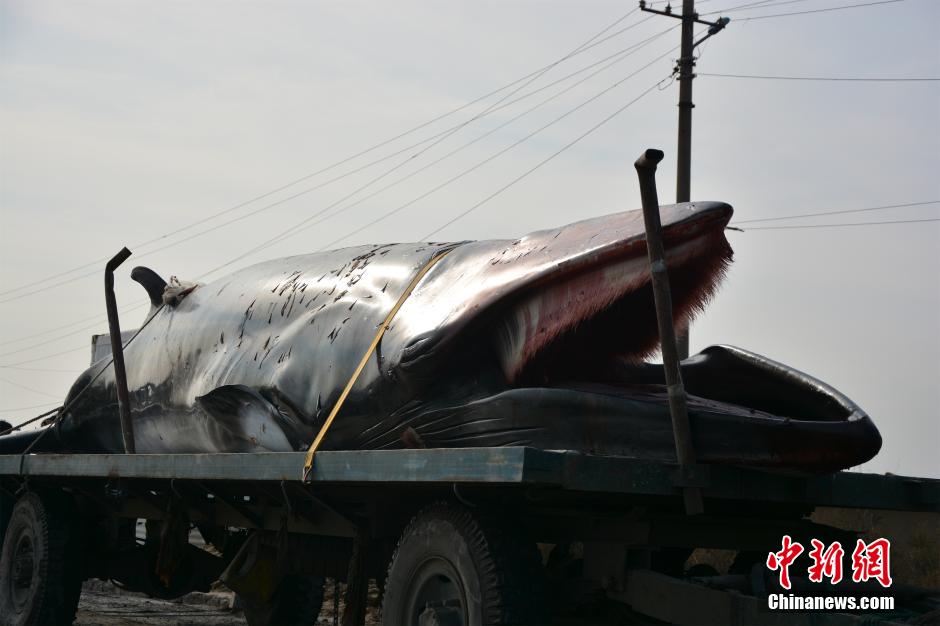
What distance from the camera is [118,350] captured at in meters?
7.52

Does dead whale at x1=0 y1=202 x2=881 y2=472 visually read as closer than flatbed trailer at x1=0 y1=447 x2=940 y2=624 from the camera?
No

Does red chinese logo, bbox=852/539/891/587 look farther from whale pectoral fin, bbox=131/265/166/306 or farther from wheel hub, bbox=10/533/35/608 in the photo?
wheel hub, bbox=10/533/35/608

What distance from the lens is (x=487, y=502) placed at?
192 inches

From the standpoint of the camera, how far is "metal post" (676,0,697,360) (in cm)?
1509

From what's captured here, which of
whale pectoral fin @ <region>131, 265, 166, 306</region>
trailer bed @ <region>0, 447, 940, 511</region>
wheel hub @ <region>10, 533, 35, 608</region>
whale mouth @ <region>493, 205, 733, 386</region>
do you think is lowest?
wheel hub @ <region>10, 533, 35, 608</region>

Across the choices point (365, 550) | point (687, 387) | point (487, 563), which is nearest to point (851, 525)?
point (687, 387)

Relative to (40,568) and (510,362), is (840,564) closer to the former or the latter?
(510,362)

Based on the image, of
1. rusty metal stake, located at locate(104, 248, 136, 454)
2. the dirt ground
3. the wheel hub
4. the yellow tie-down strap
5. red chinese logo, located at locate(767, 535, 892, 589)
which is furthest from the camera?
the dirt ground

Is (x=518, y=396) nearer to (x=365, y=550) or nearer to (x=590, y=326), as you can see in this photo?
(x=590, y=326)

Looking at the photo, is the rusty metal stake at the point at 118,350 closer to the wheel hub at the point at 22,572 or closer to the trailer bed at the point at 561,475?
the trailer bed at the point at 561,475

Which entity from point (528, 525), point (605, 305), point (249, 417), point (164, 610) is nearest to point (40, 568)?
point (249, 417)

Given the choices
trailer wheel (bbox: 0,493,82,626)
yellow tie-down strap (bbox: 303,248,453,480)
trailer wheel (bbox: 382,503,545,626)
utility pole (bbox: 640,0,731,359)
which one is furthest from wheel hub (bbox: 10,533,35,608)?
utility pole (bbox: 640,0,731,359)

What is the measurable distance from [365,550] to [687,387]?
1734 millimetres

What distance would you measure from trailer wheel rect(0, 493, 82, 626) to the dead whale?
79.1 inches
